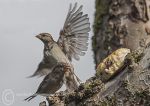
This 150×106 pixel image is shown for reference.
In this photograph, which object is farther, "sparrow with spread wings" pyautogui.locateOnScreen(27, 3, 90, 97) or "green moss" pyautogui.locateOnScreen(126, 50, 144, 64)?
"sparrow with spread wings" pyautogui.locateOnScreen(27, 3, 90, 97)

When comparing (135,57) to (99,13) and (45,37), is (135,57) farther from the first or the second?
(45,37)

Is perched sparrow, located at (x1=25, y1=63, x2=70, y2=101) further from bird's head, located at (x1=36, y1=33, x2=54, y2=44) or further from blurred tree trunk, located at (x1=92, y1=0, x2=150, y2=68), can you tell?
bird's head, located at (x1=36, y1=33, x2=54, y2=44)

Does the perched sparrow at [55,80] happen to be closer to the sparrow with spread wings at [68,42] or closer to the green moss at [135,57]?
the green moss at [135,57]

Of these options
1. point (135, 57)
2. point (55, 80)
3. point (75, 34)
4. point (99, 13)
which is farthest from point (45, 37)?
point (135, 57)

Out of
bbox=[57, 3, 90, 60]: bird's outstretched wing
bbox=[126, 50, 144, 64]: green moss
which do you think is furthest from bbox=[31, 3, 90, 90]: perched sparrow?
bbox=[126, 50, 144, 64]: green moss

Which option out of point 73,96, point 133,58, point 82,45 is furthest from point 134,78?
point 82,45

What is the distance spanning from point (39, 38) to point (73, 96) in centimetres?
401

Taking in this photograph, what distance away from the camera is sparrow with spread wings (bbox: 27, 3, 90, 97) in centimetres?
631

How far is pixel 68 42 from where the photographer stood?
7.17 meters

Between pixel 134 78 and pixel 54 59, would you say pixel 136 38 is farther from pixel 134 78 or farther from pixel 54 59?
pixel 134 78

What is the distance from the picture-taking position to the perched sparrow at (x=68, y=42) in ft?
20.8

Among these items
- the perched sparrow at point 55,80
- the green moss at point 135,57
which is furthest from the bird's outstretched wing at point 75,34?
the green moss at point 135,57

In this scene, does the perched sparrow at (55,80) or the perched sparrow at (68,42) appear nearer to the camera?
the perched sparrow at (55,80)

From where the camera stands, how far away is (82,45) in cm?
703
